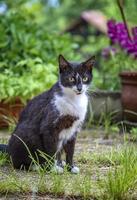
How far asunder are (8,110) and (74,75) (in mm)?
1825

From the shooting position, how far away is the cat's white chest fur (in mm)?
3859

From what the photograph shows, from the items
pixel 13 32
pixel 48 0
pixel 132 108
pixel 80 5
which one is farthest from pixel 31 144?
pixel 48 0

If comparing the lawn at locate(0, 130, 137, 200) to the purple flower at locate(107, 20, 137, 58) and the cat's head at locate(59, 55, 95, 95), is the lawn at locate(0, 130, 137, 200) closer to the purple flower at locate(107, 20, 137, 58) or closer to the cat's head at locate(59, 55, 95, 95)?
the cat's head at locate(59, 55, 95, 95)

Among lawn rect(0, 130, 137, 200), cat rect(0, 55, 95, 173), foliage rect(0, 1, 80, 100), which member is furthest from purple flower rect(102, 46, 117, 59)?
lawn rect(0, 130, 137, 200)

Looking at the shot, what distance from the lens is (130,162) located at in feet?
10.6

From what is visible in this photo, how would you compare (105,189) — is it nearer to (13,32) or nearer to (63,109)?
(63,109)

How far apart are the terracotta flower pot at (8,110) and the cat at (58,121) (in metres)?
1.47

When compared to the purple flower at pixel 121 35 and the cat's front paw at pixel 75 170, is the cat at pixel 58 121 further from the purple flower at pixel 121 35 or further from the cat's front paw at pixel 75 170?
the purple flower at pixel 121 35

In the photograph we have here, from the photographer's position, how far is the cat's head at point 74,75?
12.5 ft

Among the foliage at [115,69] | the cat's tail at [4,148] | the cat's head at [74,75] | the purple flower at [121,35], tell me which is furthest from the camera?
Answer: the foliage at [115,69]

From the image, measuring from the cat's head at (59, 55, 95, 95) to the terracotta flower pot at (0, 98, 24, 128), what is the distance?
1685 millimetres

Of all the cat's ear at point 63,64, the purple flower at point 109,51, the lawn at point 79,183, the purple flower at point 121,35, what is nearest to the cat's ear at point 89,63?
the cat's ear at point 63,64

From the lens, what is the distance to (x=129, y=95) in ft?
18.1

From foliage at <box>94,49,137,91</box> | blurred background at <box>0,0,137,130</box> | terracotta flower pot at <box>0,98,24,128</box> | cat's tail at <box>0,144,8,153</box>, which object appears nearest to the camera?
cat's tail at <box>0,144,8,153</box>
